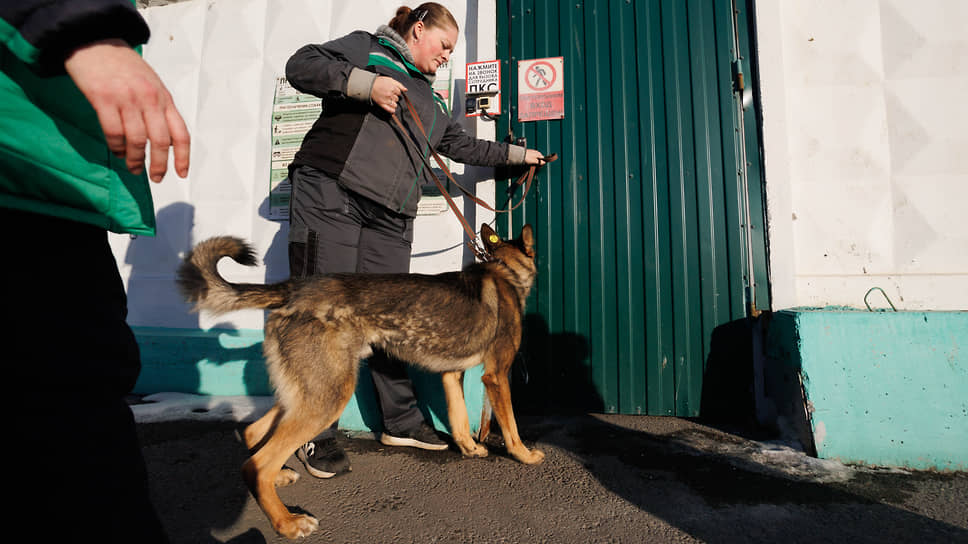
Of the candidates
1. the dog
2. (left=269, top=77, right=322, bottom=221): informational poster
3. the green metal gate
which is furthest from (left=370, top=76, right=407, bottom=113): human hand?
(left=269, top=77, right=322, bottom=221): informational poster

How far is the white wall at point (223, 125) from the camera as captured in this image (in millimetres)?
3891

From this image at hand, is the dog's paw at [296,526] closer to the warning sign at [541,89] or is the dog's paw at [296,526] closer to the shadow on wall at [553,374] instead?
the shadow on wall at [553,374]

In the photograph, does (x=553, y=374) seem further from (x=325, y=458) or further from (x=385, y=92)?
(x=385, y=92)

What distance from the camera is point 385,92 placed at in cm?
226

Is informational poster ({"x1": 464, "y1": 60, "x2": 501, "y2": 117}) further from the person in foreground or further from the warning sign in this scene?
the person in foreground

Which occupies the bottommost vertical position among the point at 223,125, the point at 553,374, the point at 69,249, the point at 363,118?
the point at 553,374

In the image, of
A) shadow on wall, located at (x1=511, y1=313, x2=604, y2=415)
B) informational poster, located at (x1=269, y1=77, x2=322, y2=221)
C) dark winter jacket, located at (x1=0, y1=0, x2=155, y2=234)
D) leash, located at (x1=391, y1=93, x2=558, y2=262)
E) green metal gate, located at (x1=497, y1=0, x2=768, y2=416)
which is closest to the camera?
dark winter jacket, located at (x1=0, y1=0, x2=155, y2=234)

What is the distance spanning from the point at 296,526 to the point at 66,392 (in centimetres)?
148

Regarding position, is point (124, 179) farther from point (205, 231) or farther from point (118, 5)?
point (205, 231)

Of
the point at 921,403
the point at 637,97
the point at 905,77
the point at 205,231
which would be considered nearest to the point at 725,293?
the point at 921,403

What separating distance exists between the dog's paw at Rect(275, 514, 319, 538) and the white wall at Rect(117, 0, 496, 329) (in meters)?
2.34

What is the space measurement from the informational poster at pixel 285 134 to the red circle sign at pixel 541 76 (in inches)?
80.4

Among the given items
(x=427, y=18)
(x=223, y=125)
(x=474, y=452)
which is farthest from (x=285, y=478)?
(x=223, y=125)

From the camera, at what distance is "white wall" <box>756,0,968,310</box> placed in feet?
9.59
